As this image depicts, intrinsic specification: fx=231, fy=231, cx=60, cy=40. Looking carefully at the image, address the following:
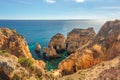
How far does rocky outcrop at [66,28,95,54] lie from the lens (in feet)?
294

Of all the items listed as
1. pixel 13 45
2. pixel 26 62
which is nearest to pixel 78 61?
pixel 13 45

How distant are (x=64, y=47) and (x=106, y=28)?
164 feet

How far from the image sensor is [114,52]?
124ft

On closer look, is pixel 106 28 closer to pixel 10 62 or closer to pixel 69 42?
pixel 10 62

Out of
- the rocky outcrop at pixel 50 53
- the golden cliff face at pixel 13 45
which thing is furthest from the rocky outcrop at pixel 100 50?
the rocky outcrop at pixel 50 53

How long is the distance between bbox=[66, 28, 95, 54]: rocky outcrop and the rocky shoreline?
36.7 meters

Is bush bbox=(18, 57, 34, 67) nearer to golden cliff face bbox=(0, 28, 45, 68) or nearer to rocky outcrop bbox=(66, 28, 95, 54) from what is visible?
golden cliff face bbox=(0, 28, 45, 68)

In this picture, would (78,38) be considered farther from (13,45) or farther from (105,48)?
(105,48)

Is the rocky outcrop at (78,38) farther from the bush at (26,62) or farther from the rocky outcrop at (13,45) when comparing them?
the bush at (26,62)

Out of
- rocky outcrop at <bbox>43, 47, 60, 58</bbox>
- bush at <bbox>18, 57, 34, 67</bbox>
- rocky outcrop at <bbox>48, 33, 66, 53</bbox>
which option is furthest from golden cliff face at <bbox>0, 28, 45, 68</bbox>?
rocky outcrop at <bbox>48, 33, 66, 53</bbox>

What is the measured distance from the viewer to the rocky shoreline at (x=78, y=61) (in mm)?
20625

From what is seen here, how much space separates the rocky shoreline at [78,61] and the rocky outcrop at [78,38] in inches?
1444

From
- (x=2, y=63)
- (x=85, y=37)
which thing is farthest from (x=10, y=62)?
(x=85, y=37)

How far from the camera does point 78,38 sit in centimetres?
9488
